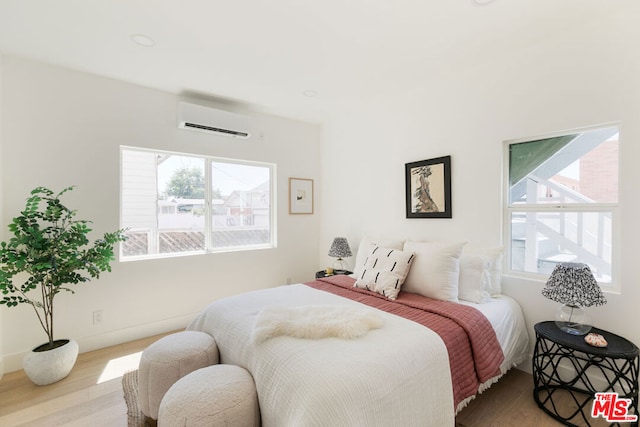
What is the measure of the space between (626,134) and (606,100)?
27 cm

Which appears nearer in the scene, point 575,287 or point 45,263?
point 575,287

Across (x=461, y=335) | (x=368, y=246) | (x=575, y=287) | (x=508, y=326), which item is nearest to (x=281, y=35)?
(x=368, y=246)

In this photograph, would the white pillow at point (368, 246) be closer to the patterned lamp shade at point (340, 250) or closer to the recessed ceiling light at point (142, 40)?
the patterned lamp shade at point (340, 250)

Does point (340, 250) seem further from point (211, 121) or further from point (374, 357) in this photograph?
point (374, 357)

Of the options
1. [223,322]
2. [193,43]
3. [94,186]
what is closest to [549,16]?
[193,43]

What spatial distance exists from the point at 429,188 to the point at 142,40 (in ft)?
9.16

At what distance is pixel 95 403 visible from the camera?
1.95 metres

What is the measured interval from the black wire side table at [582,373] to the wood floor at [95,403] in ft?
0.43

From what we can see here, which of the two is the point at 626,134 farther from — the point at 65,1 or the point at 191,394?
the point at 65,1

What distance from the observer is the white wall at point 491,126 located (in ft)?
6.16

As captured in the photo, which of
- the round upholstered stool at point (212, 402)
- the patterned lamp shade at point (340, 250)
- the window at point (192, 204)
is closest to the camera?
the round upholstered stool at point (212, 402)

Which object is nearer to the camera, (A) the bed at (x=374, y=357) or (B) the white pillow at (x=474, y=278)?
(A) the bed at (x=374, y=357)

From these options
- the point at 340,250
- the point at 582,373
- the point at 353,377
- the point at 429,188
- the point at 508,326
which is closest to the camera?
the point at 353,377

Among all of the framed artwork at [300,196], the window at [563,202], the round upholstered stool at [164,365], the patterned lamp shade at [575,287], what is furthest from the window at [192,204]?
the patterned lamp shade at [575,287]
